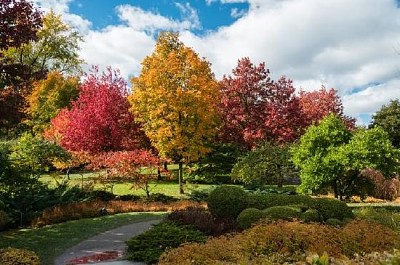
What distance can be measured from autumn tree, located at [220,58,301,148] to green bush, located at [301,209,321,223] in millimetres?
17318

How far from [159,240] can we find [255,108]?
2190 cm

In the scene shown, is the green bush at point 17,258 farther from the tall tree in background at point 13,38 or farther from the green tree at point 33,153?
the green tree at point 33,153

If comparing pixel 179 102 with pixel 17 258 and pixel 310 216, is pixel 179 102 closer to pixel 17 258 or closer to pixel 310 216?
pixel 310 216

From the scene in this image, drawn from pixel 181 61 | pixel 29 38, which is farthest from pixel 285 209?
pixel 181 61

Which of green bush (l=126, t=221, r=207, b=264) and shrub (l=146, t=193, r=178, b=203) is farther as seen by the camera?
shrub (l=146, t=193, r=178, b=203)

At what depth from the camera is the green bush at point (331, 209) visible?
13617mm

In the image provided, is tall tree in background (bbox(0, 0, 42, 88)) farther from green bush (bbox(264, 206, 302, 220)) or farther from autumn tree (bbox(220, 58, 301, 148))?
autumn tree (bbox(220, 58, 301, 148))

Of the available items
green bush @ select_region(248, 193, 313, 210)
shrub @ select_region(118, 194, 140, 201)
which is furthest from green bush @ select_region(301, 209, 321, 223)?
shrub @ select_region(118, 194, 140, 201)

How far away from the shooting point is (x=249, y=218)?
12.2 metres

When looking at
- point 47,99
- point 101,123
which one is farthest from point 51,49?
point 101,123

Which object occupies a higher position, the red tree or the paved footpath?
→ the red tree

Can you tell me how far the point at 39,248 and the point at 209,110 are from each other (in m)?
14.4

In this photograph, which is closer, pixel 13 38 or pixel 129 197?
pixel 13 38

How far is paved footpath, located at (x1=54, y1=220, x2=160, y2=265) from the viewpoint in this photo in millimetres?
11258
